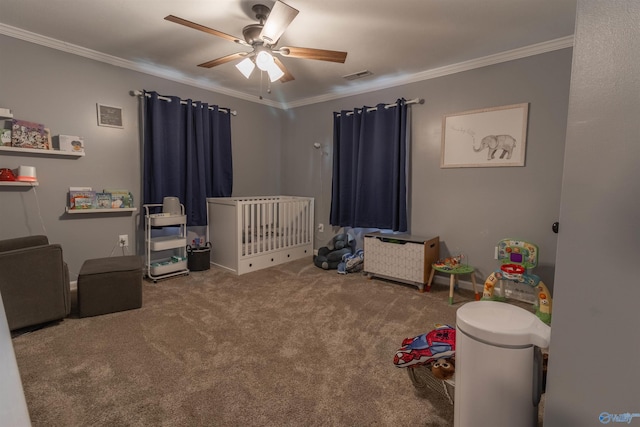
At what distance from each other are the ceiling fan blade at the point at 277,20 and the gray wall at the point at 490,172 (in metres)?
1.98

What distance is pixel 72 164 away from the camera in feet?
9.74

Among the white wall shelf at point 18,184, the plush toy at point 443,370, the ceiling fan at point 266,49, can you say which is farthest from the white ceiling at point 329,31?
the plush toy at point 443,370

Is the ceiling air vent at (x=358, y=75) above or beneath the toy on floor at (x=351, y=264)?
above

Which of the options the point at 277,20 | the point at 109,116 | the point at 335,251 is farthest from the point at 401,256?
the point at 109,116

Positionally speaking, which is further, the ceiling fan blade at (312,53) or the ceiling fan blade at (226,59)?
the ceiling fan blade at (226,59)

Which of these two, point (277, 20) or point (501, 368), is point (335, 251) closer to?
point (277, 20)

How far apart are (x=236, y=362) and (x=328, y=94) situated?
349cm

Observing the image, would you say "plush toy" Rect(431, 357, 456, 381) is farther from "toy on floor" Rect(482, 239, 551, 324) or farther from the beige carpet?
"toy on floor" Rect(482, 239, 551, 324)

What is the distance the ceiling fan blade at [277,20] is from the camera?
5.83ft

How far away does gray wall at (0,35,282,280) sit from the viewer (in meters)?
2.67

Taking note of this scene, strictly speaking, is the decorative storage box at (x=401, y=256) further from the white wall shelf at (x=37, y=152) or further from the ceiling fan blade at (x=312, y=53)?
the white wall shelf at (x=37, y=152)

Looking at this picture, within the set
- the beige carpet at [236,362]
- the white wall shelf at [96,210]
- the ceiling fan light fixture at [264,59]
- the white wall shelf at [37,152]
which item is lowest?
the beige carpet at [236,362]

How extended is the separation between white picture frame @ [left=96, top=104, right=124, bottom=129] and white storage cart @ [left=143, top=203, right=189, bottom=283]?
89 cm

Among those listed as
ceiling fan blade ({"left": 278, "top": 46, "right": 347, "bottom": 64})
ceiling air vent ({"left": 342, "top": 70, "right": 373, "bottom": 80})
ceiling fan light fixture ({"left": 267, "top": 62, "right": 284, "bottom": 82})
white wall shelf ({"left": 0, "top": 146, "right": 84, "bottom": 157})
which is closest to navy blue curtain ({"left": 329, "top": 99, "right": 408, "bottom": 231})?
ceiling air vent ({"left": 342, "top": 70, "right": 373, "bottom": 80})
